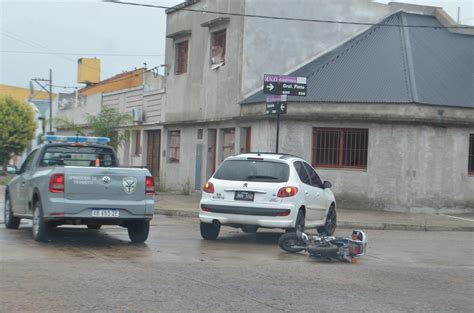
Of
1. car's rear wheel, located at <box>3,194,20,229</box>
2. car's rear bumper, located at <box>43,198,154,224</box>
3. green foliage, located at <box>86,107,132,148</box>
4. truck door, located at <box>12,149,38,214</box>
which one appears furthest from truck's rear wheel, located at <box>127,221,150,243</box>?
green foliage, located at <box>86,107,132,148</box>

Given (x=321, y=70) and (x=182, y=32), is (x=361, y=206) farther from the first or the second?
(x=182, y=32)

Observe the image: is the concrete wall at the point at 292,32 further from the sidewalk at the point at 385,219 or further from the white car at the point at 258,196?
the white car at the point at 258,196

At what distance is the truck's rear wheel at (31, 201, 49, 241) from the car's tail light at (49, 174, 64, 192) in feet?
1.65

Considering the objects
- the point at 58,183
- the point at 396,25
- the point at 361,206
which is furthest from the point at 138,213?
the point at 396,25

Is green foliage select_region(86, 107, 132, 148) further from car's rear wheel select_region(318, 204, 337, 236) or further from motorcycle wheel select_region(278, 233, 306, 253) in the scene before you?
motorcycle wheel select_region(278, 233, 306, 253)

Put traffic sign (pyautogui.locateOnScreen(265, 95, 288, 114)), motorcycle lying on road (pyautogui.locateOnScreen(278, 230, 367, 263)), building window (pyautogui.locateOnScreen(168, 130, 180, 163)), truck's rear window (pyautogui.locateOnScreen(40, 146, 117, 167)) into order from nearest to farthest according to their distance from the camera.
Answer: motorcycle lying on road (pyautogui.locateOnScreen(278, 230, 367, 263)), truck's rear window (pyautogui.locateOnScreen(40, 146, 117, 167)), traffic sign (pyautogui.locateOnScreen(265, 95, 288, 114)), building window (pyautogui.locateOnScreen(168, 130, 180, 163))

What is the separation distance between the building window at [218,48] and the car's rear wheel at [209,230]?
46.6 ft

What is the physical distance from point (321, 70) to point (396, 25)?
142 inches

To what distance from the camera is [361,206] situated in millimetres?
23234

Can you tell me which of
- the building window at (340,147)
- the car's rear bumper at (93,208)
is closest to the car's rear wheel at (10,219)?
the car's rear bumper at (93,208)

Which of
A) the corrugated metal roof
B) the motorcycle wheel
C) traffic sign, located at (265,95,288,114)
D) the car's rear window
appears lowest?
the motorcycle wheel

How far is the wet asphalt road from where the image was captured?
792cm

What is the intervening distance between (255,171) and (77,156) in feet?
10.9

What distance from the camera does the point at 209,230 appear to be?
14344 mm
